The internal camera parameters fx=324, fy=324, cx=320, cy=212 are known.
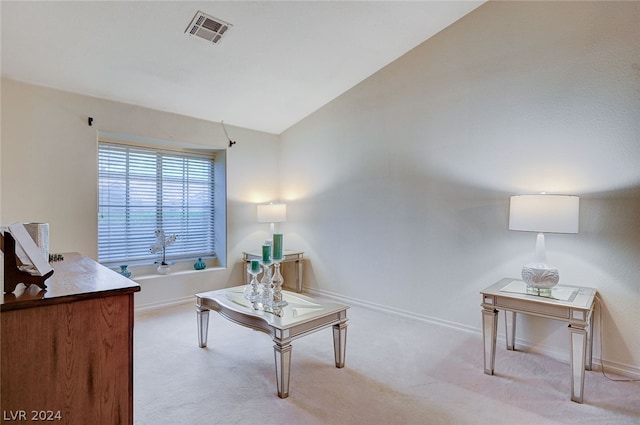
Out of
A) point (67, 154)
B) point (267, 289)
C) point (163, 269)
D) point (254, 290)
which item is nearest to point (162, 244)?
point (163, 269)

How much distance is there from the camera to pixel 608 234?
2.49m

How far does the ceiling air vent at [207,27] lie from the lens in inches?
102

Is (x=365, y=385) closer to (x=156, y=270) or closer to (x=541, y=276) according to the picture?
(x=541, y=276)

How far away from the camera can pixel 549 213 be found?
7.55 feet

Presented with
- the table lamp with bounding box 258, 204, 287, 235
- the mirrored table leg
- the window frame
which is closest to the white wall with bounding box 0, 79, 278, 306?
the window frame

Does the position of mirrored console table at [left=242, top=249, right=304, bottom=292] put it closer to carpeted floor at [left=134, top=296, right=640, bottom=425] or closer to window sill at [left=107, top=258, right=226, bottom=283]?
window sill at [left=107, top=258, right=226, bottom=283]

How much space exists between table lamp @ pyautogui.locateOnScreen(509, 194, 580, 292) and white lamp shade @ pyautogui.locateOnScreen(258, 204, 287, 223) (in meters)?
3.04

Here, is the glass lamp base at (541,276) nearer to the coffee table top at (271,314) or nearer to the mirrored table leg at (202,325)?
the coffee table top at (271,314)

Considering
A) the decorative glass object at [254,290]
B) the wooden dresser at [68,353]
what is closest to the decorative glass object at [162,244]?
the decorative glass object at [254,290]

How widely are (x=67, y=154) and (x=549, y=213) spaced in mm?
4384

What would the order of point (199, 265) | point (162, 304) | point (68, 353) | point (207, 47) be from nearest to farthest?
point (68, 353), point (207, 47), point (162, 304), point (199, 265)

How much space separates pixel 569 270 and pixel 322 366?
7.08 feet

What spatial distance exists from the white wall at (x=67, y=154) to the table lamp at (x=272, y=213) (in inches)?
38.8

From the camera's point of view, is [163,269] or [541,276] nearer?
[541,276]
